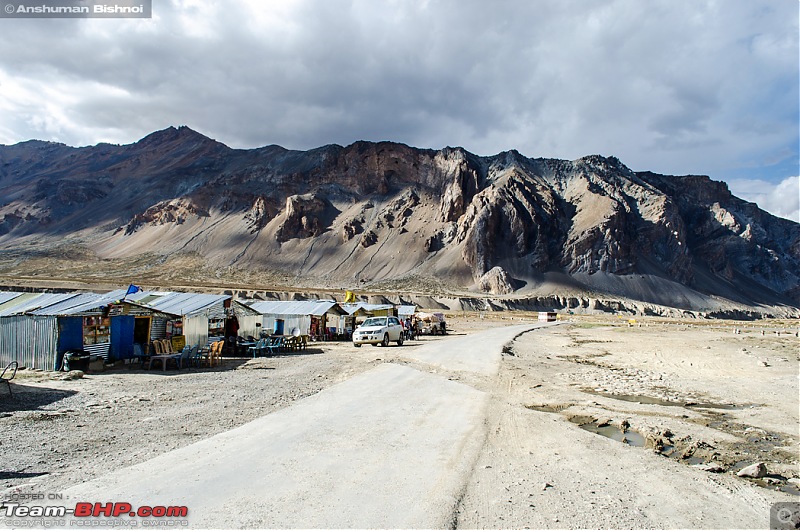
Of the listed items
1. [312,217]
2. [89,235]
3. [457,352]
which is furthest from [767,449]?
[89,235]

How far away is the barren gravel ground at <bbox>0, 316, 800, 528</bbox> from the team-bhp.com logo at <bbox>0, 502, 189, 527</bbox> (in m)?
0.69

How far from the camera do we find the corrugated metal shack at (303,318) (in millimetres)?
34312

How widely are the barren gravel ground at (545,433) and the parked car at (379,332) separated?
10158 millimetres

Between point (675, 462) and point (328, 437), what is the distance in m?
5.42

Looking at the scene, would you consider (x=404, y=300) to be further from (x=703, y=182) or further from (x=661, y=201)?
(x=703, y=182)

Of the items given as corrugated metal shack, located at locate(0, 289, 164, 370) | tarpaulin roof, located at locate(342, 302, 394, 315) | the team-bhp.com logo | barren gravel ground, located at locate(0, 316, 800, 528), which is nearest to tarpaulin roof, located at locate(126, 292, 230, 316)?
corrugated metal shack, located at locate(0, 289, 164, 370)

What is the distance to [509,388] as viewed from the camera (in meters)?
14.0

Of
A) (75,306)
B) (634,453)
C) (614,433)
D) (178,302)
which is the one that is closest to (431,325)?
(178,302)

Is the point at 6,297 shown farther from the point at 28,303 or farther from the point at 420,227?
the point at 420,227

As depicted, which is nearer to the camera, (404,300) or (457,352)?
(457,352)

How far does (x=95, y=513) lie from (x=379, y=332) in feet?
79.8

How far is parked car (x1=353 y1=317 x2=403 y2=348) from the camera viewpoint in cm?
2895

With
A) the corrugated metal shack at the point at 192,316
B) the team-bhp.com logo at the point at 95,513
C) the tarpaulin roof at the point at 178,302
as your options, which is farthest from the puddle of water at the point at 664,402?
the tarpaulin roof at the point at 178,302

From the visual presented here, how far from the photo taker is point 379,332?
29.0 metres
